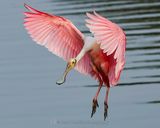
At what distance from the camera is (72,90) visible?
13.6 meters

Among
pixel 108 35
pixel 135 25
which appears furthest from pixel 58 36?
pixel 135 25

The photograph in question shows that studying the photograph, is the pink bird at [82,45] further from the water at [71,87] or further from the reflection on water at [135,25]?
the reflection on water at [135,25]

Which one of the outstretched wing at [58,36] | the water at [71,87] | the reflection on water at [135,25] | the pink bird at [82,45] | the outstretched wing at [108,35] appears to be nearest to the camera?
the outstretched wing at [108,35]

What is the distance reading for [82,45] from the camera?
11242 mm

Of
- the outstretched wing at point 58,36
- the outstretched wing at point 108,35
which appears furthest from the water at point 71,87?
the outstretched wing at point 108,35

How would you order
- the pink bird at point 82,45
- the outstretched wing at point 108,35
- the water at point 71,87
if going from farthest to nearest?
1. the water at point 71,87
2. the pink bird at point 82,45
3. the outstretched wing at point 108,35

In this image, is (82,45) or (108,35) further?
(82,45)

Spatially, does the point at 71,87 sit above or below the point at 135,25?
below

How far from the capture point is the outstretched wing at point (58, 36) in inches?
432

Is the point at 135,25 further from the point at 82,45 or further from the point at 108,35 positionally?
the point at 108,35

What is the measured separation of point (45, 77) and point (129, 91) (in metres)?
1.75

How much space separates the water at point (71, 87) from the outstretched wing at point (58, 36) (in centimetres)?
90

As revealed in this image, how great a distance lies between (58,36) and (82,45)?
11.5 inches

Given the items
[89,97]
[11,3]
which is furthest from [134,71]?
[11,3]
